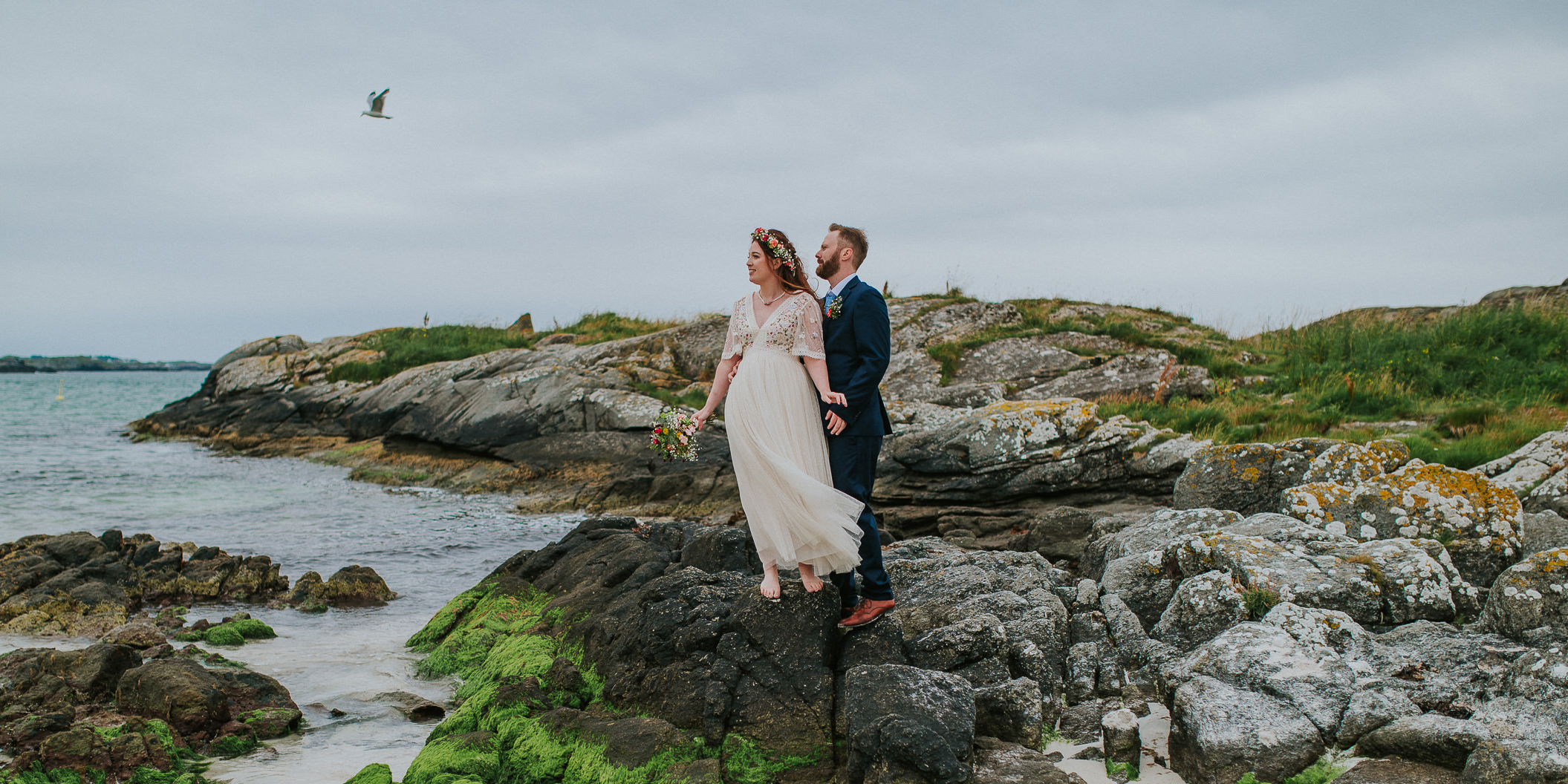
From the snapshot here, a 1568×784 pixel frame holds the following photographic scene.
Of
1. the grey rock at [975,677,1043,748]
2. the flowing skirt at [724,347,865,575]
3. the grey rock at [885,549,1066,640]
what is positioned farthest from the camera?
the grey rock at [885,549,1066,640]

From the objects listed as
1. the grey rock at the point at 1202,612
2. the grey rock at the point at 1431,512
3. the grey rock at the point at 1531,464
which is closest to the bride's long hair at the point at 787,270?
the grey rock at the point at 1202,612

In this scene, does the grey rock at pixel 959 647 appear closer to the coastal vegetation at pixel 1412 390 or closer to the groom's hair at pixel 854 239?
the groom's hair at pixel 854 239

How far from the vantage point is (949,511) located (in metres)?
13.3

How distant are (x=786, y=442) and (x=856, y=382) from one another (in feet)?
1.97

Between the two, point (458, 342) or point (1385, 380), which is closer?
point (1385, 380)

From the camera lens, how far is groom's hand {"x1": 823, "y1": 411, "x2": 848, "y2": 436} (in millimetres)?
5414

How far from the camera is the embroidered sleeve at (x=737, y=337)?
5828 millimetres

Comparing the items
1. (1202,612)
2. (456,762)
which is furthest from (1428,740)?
(456,762)

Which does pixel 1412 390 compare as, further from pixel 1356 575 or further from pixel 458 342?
pixel 458 342

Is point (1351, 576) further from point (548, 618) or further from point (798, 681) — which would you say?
point (548, 618)

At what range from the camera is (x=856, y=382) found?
5.39m

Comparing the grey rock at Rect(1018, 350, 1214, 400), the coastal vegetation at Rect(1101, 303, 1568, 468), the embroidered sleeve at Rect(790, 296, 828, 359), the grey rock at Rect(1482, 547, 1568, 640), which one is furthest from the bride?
A: the grey rock at Rect(1018, 350, 1214, 400)

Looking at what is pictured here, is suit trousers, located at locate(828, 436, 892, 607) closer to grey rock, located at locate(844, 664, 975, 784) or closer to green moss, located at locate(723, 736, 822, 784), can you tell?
grey rock, located at locate(844, 664, 975, 784)

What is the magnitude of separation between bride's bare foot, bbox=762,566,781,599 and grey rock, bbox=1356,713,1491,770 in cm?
333
